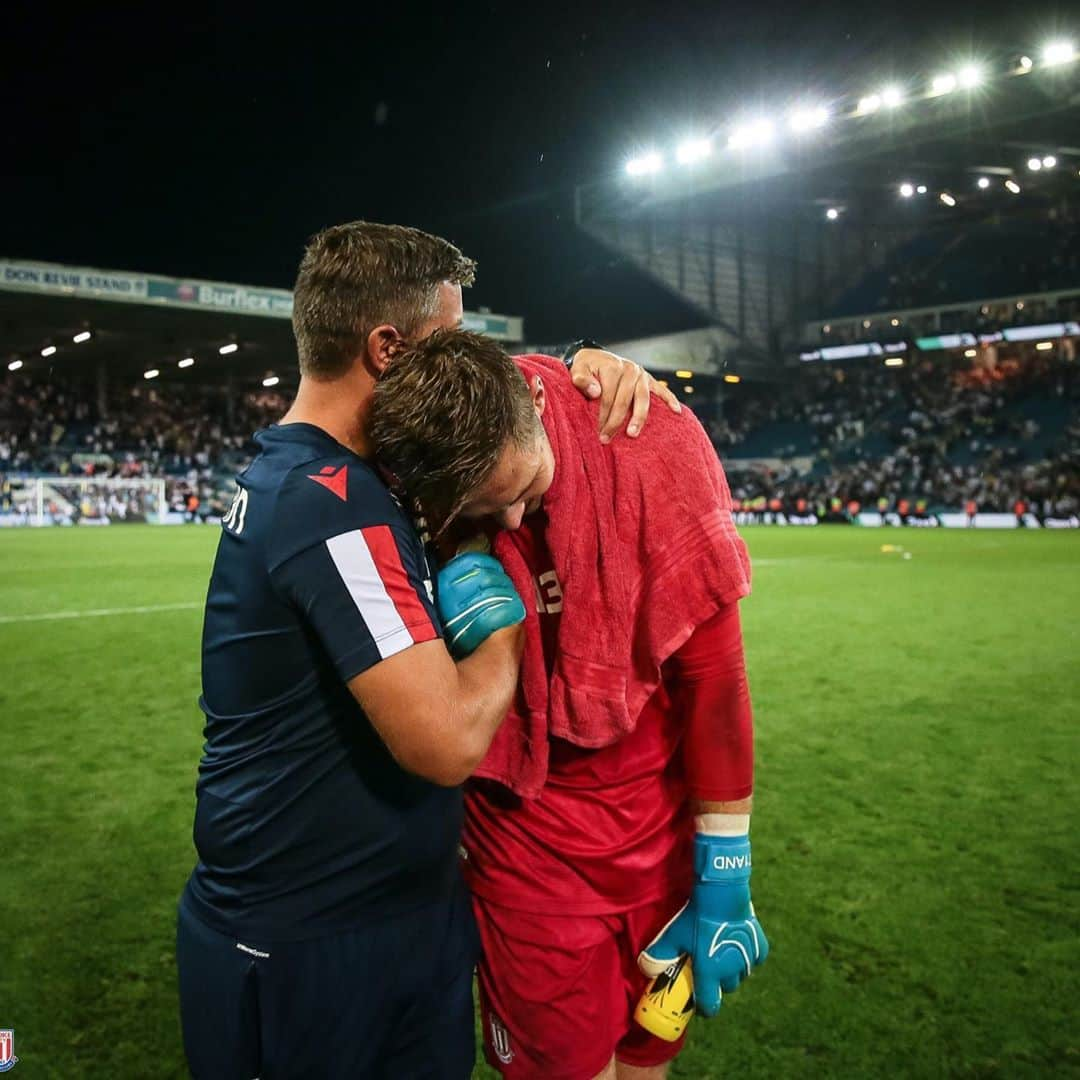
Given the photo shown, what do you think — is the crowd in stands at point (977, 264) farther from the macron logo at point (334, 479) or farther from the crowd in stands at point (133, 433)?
the macron logo at point (334, 479)

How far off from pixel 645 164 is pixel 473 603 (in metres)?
38.7

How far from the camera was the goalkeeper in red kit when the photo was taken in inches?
64.9

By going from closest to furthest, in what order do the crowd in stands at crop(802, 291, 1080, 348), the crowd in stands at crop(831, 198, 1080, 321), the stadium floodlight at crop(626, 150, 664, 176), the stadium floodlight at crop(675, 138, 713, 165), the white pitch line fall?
the white pitch line < the stadium floodlight at crop(675, 138, 713, 165) < the stadium floodlight at crop(626, 150, 664, 176) < the crowd in stands at crop(802, 291, 1080, 348) < the crowd in stands at crop(831, 198, 1080, 321)

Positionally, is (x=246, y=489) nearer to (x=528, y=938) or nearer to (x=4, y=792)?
(x=528, y=938)

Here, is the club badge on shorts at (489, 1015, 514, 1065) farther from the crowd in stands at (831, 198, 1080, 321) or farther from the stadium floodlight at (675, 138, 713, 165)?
the crowd in stands at (831, 198, 1080, 321)

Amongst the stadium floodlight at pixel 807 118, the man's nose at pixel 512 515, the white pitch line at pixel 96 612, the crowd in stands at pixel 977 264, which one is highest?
the stadium floodlight at pixel 807 118

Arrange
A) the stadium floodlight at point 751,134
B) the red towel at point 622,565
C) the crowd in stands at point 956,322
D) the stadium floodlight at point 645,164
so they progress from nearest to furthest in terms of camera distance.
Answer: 1. the red towel at point 622,565
2. the stadium floodlight at point 751,134
3. the stadium floodlight at point 645,164
4. the crowd in stands at point 956,322

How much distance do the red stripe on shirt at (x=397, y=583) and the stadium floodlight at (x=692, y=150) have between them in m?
37.4

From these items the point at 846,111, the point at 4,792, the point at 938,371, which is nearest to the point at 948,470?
the point at 938,371

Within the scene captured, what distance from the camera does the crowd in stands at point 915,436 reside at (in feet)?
117

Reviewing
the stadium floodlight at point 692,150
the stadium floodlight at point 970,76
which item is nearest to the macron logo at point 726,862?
the stadium floodlight at point 970,76

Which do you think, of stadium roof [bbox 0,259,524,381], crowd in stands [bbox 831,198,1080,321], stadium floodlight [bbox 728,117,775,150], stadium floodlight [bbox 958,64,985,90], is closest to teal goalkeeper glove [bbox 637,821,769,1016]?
stadium roof [bbox 0,259,524,381]

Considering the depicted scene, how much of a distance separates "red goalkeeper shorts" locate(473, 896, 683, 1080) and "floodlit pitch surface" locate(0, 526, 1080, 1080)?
0.98 m

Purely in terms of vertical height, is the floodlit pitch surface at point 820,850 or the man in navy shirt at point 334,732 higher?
the man in navy shirt at point 334,732
